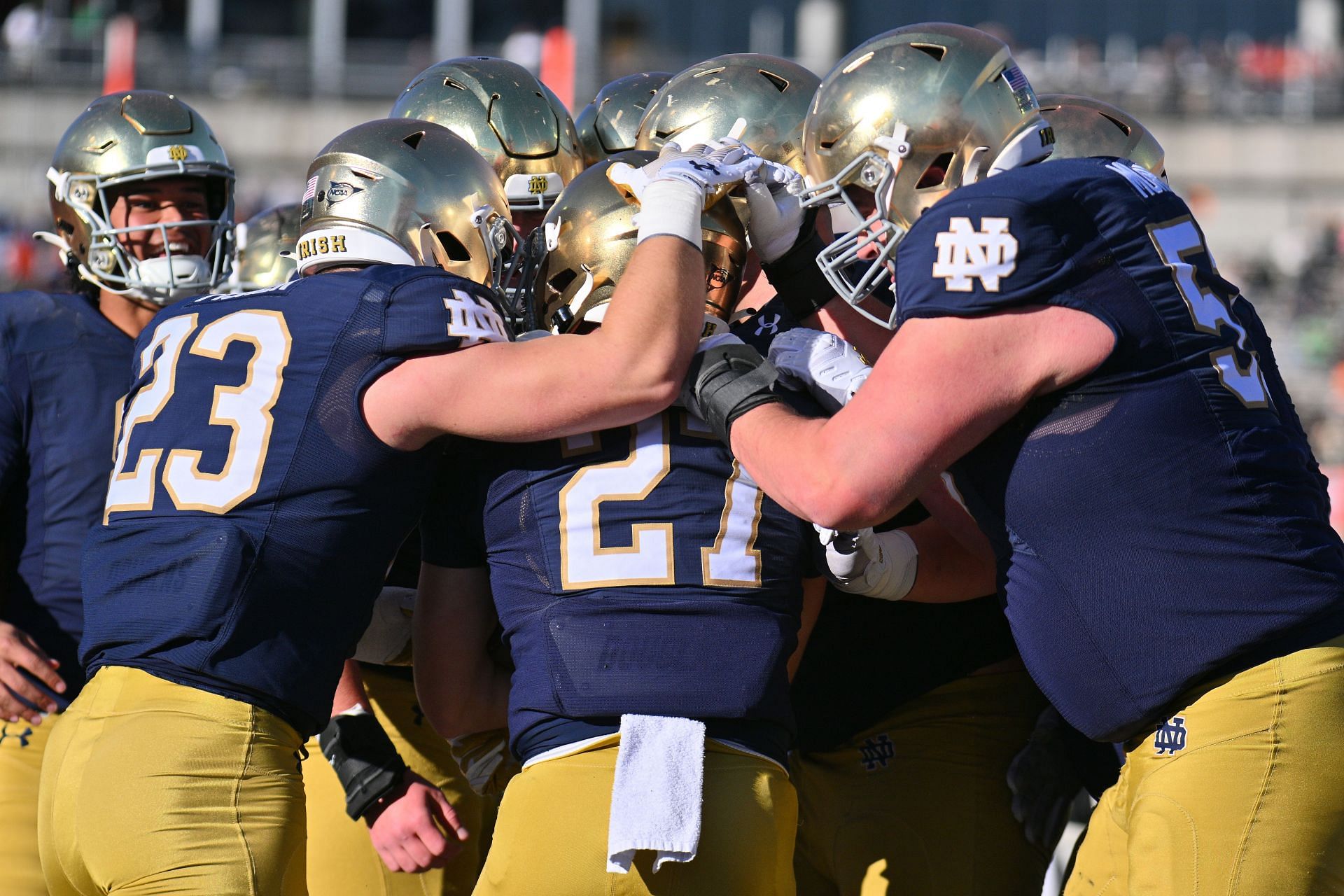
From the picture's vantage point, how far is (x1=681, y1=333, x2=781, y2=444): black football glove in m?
2.88

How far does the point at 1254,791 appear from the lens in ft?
8.50

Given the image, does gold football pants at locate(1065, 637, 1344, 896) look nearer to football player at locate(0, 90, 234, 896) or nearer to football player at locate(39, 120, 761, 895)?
football player at locate(39, 120, 761, 895)

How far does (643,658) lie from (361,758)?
0.91m

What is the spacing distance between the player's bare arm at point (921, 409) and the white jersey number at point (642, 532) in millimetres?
135

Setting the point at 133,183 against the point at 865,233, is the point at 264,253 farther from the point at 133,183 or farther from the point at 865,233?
the point at 865,233

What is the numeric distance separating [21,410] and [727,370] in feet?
7.08

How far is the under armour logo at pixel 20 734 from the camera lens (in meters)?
3.93

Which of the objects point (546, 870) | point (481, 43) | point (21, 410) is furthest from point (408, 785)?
point (481, 43)

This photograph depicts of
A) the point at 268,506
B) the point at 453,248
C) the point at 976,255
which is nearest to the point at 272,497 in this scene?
the point at 268,506

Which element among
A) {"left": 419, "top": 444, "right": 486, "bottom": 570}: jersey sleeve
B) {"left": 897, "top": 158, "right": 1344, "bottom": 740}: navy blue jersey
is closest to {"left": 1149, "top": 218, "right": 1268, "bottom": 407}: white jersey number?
{"left": 897, "top": 158, "right": 1344, "bottom": 740}: navy blue jersey

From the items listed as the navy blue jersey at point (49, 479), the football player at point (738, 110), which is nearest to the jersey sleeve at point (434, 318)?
the football player at point (738, 110)

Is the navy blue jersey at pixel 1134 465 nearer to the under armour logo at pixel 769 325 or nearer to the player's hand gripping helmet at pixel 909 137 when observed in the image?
the player's hand gripping helmet at pixel 909 137

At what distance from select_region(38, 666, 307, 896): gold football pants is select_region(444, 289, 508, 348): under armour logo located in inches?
33.4

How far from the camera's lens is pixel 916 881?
11.7 ft
